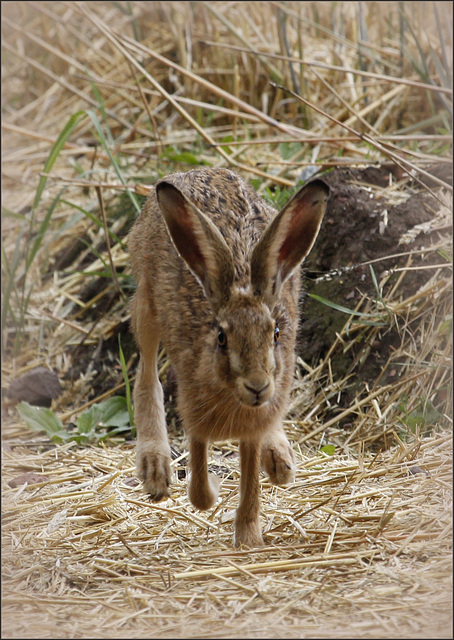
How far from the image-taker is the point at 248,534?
4125mm

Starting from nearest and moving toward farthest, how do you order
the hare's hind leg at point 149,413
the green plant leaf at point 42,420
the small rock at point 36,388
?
the hare's hind leg at point 149,413 → the green plant leaf at point 42,420 → the small rock at point 36,388

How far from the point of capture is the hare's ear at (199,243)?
3.71 meters

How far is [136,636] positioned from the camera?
2.73m

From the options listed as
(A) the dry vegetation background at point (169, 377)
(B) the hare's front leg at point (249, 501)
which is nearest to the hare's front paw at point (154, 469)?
(A) the dry vegetation background at point (169, 377)

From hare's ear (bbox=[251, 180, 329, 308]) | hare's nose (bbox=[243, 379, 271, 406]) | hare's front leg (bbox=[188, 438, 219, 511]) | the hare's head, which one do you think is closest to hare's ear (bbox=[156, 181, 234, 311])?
the hare's head

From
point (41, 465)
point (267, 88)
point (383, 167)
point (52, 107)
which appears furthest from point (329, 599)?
point (52, 107)

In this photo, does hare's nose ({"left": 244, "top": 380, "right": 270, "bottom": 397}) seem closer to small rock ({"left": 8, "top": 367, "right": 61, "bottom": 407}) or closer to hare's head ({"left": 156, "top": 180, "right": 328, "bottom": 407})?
hare's head ({"left": 156, "top": 180, "right": 328, "bottom": 407})

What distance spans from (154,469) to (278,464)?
0.66 metres

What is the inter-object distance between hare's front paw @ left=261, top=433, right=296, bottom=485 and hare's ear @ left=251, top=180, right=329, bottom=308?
1027mm

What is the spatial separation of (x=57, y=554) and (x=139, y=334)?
1.54 m

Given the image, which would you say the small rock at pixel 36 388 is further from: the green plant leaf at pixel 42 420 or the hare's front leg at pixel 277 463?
the hare's front leg at pixel 277 463

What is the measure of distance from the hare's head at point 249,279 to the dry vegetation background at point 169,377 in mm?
772

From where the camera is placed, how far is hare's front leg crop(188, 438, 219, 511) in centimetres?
425

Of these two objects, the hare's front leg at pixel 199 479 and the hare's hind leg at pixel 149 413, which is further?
the hare's hind leg at pixel 149 413
